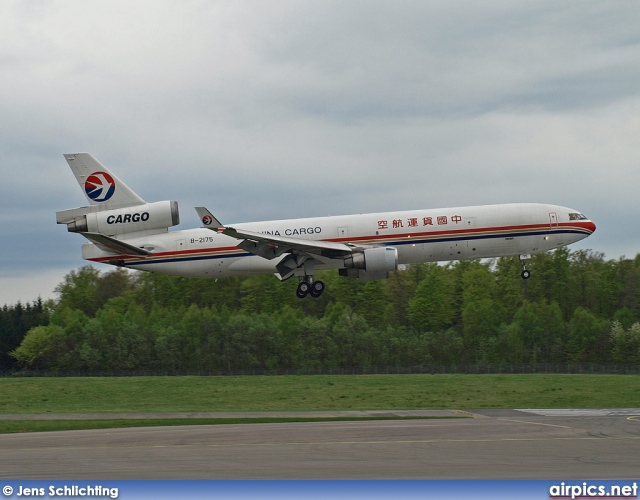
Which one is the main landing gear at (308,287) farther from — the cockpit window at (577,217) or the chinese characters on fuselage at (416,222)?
the cockpit window at (577,217)

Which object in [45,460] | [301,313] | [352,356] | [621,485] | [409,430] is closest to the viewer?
[621,485]

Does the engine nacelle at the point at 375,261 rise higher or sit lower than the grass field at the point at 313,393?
higher

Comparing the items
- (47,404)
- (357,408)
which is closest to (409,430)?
(357,408)

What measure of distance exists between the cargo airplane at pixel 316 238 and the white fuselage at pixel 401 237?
0.20 feet

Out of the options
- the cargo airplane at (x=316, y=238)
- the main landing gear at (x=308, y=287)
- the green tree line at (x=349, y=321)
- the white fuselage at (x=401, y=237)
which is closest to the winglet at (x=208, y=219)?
the cargo airplane at (x=316, y=238)

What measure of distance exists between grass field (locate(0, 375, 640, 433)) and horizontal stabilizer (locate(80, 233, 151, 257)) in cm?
1001

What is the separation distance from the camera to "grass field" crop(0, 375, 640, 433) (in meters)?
58.8

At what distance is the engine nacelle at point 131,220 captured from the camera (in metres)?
56.9

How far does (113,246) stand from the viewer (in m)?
55.9

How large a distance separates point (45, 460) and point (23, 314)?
376 ft

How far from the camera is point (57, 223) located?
186ft

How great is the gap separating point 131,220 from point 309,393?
757 inches

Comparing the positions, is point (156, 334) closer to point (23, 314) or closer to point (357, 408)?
point (23, 314)

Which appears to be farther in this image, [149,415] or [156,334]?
[156,334]
